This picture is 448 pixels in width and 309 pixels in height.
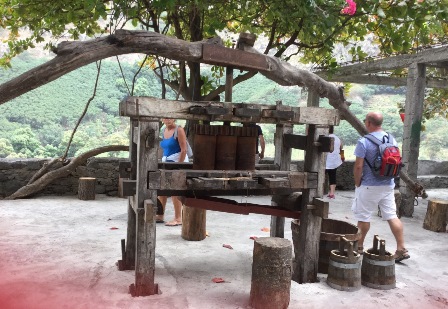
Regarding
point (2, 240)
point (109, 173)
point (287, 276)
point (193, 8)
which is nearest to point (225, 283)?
point (287, 276)

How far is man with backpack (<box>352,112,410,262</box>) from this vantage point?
4.86 meters

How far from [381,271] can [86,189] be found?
6.15 metres

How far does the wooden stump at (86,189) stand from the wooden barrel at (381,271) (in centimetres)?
595

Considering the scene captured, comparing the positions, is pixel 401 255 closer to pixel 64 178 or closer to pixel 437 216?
pixel 437 216

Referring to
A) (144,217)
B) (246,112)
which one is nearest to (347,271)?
(246,112)

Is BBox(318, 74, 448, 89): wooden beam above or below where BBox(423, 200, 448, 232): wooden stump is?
above

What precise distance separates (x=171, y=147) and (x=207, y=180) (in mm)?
2762

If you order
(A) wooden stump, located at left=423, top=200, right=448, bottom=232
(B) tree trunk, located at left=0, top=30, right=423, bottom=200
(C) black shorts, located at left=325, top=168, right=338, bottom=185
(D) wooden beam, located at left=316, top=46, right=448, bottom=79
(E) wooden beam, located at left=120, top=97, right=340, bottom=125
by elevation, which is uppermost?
(D) wooden beam, located at left=316, top=46, right=448, bottom=79

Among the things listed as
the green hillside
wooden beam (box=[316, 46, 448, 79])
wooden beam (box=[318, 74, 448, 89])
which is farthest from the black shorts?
the green hillside

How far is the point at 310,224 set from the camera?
440 cm

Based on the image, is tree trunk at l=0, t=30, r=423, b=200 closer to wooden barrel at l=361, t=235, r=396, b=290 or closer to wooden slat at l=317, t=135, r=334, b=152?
wooden slat at l=317, t=135, r=334, b=152

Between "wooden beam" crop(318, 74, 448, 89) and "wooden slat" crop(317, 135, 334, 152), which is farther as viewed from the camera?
"wooden beam" crop(318, 74, 448, 89)

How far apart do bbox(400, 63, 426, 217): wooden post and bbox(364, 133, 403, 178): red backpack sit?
3.67m

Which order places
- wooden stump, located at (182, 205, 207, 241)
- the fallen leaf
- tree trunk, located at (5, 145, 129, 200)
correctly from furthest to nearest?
tree trunk, located at (5, 145, 129, 200), wooden stump, located at (182, 205, 207, 241), the fallen leaf
